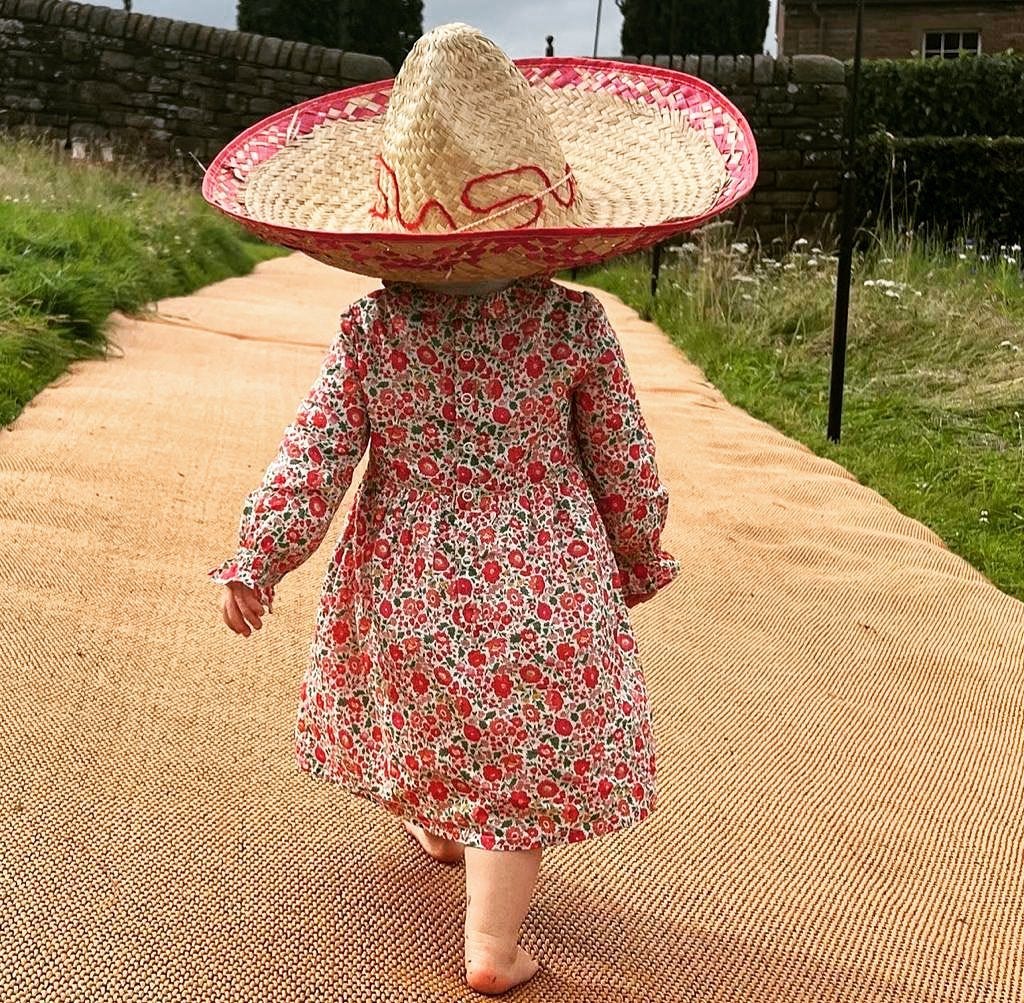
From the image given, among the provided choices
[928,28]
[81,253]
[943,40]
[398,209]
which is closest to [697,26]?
[928,28]

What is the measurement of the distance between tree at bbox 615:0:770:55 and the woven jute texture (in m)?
16.2

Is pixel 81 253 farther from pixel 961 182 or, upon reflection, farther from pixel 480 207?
pixel 961 182

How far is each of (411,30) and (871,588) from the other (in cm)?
1627

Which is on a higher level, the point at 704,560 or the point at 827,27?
the point at 827,27

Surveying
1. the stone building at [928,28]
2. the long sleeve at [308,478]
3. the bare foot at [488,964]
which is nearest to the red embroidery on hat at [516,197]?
the long sleeve at [308,478]

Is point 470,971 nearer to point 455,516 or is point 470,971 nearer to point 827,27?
point 455,516

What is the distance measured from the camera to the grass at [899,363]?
4.47 m

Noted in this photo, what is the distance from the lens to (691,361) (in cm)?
698

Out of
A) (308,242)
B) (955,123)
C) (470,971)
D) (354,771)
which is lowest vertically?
Answer: (470,971)

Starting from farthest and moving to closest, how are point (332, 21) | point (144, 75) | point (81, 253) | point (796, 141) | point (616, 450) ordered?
point (332, 21)
point (144, 75)
point (796, 141)
point (81, 253)
point (616, 450)

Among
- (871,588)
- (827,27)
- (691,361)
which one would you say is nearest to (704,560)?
(871,588)

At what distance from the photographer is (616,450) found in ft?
6.00

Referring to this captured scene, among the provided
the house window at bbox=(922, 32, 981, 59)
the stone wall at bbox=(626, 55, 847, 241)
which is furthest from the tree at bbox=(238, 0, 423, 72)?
the house window at bbox=(922, 32, 981, 59)

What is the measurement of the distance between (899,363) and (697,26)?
45.9 feet
